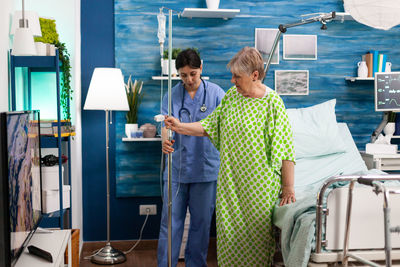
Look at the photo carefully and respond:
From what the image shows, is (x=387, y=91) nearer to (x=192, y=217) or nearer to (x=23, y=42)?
(x=192, y=217)

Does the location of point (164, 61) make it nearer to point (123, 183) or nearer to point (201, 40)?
point (201, 40)

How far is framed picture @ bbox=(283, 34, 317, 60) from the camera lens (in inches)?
151

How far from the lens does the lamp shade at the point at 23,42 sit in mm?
2193

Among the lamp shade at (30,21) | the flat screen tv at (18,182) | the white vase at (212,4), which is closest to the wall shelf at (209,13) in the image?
the white vase at (212,4)

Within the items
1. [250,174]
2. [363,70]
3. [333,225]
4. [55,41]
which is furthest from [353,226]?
[363,70]

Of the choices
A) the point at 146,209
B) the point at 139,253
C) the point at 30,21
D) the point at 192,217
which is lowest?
the point at 139,253

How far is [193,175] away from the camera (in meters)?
2.92

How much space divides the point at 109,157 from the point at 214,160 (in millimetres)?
1092

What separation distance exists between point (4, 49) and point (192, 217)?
4.81 feet

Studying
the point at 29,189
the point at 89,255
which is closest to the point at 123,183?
the point at 89,255

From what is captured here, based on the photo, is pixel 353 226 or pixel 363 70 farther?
pixel 363 70

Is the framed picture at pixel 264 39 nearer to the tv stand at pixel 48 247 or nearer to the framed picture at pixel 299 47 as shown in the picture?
the framed picture at pixel 299 47

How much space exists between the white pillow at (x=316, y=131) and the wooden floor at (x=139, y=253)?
3.28ft

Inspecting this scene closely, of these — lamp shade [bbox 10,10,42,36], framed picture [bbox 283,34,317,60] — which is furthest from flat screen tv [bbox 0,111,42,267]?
framed picture [bbox 283,34,317,60]
